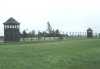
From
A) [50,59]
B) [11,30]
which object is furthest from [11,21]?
[50,59]

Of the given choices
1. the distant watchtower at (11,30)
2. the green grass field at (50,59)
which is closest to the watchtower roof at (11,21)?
the distant watchtower at (11,30)

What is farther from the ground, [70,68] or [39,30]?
[39,30]

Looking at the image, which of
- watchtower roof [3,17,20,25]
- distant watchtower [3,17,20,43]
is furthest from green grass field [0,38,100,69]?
watchtower roof [3,17,20,25]

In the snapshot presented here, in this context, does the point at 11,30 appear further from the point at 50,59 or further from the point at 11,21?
the point at 50,59

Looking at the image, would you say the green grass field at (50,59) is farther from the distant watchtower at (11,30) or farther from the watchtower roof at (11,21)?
the watchtower roof at (11,21)

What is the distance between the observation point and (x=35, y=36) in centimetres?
2716

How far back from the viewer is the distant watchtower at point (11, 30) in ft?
72.7

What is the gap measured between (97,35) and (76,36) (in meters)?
10.4

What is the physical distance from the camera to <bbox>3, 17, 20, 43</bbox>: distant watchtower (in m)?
22.2

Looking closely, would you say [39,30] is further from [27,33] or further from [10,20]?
[10,20]

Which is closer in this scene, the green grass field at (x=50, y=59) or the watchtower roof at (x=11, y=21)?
the green grass field at (x=50, y=59)

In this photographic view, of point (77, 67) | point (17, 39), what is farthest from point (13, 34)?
point (77, 67)

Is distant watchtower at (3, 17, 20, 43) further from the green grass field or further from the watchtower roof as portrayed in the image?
the green grass field

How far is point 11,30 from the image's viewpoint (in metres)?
22.2
